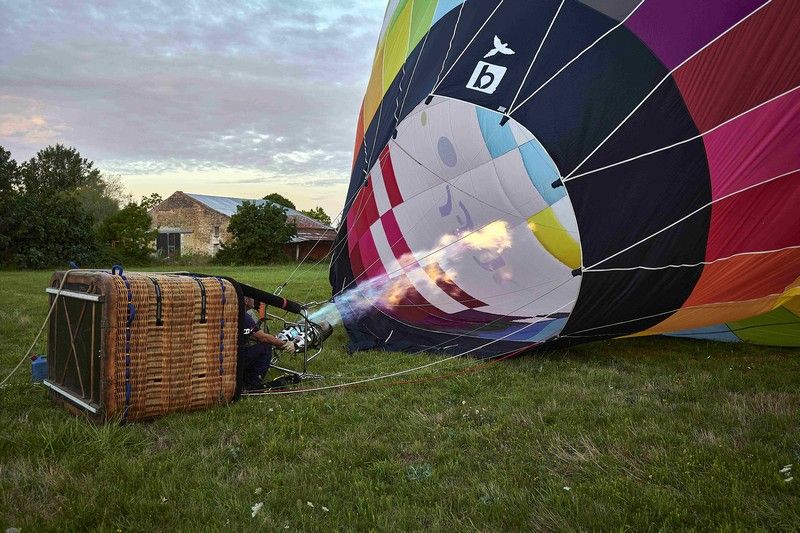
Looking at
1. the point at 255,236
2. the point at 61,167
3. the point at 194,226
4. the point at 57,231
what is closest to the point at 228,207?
the point at 194,226

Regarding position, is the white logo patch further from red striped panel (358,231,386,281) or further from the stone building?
the stone building

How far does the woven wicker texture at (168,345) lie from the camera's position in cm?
311

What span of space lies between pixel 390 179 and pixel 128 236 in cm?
2388

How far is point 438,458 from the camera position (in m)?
2.81

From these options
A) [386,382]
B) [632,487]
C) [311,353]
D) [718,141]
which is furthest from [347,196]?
[632,487]

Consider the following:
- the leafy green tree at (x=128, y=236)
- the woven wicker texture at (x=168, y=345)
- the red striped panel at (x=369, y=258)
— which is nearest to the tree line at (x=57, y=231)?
the leafy green tree at (x=128, y=236)

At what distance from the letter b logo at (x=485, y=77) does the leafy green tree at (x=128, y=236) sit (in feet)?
81.2

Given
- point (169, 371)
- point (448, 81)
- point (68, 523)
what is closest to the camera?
point (68, 523)

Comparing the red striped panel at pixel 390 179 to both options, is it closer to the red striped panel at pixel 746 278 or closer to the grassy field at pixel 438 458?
the grassy field at pixel 438 458

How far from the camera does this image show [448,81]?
456cm

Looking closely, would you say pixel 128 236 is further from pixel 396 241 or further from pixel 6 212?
pixel 396 241

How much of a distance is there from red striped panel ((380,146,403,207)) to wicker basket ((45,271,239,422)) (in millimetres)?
2602

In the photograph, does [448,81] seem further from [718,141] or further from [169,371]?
[169,371]

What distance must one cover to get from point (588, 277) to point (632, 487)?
188cm
